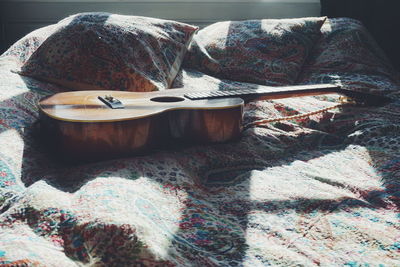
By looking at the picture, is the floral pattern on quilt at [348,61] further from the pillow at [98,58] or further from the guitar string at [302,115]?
the pillow at [98,58]

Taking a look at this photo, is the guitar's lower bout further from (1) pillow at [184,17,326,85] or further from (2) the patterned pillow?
(2) the patterned pillow

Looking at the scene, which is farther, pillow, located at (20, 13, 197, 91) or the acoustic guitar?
pillow, located at (20, 13, 197, 91)

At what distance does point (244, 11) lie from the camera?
2414 millimetres

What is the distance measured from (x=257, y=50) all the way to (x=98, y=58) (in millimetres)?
706

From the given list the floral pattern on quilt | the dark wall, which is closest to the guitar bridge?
the floral pattern on quilt

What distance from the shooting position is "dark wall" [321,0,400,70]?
1982mm

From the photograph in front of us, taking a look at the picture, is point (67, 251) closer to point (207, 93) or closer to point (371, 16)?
point (207, 93)

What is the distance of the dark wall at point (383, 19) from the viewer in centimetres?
198

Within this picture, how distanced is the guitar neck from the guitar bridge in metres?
0.20

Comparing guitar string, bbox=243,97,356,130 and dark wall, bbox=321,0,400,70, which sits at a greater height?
dark wall, bbox=321,0,400,70

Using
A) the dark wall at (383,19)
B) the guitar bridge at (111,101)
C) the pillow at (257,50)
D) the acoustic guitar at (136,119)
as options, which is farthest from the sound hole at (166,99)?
the dark wall at (383,19)

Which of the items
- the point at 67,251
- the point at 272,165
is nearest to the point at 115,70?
the point at 272,165

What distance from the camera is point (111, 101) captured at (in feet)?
3.29

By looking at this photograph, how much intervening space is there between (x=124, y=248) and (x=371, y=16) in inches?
77.8
